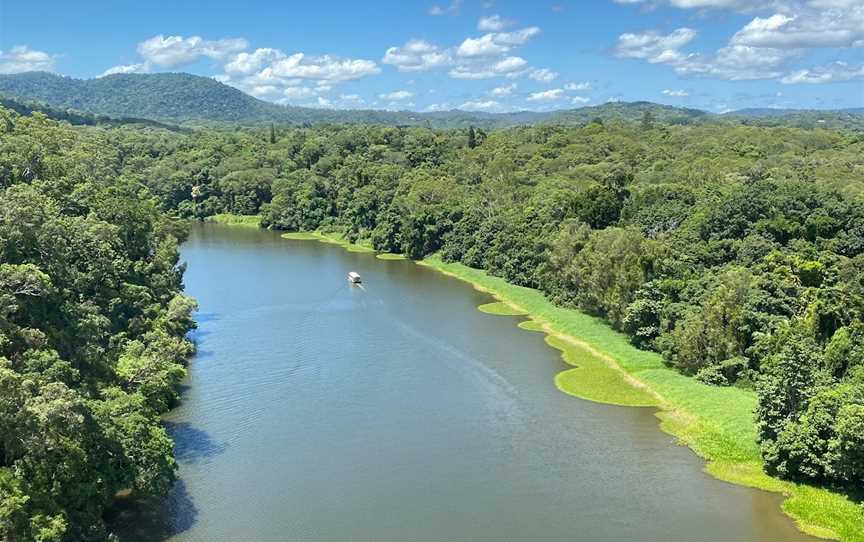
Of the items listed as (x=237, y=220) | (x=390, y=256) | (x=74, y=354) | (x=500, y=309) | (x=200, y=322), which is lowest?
(x=200, y=322)

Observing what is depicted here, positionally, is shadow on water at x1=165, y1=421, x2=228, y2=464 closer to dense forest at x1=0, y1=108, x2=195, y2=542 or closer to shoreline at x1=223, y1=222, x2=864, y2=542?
dense forest at x1=0, y1=108, x2=195, y2=542

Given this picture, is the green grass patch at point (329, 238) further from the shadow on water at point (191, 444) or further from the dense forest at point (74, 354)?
the shadow on water at point (191, 444)

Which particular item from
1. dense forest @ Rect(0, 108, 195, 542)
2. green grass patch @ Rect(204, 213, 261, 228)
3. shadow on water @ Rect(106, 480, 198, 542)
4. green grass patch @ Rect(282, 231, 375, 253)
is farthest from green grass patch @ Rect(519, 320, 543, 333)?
green grass patch @ Rect(204, 213, 261, 228)

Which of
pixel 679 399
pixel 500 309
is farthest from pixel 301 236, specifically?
pixel 679 399

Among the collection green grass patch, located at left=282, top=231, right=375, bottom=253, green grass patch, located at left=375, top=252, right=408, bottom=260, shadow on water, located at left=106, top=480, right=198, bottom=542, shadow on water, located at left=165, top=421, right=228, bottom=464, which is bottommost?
shadow on water, located at left=106, top=480, right=198, bottom=542

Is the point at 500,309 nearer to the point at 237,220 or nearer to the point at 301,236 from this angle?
the point at 301,236

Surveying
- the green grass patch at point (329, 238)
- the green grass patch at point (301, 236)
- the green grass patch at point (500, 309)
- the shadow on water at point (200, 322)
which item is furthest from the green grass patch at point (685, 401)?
the green grass patch at point (301, 236)

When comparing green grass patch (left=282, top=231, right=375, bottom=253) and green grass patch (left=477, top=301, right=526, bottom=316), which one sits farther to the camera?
green grass patch (left=282, top=231, right=375, bottom=253)
